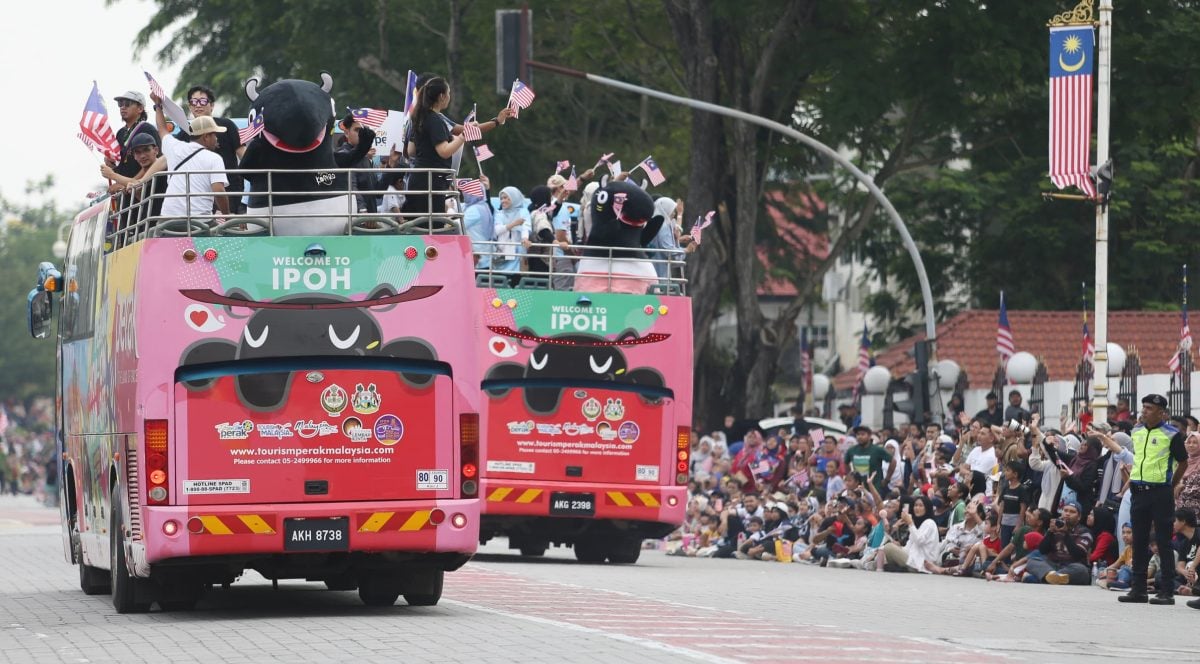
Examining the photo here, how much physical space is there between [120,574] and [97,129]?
4115 millimetres

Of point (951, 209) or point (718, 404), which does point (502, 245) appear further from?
point (951, 209)

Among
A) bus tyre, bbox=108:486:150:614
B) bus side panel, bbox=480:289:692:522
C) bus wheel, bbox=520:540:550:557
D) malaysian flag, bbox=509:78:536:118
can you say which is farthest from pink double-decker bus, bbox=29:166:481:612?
bus wheel, bbox=520:540:550:557

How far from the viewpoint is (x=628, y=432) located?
83.4 feet

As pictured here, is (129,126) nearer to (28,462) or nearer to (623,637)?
(623,637)

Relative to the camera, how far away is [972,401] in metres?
40.1

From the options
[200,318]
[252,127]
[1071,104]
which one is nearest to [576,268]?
[1071,104]

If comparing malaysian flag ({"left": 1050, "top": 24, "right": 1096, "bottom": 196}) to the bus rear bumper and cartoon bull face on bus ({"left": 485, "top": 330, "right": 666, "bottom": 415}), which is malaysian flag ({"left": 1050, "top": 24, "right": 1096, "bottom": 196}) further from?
the bus rear bumper

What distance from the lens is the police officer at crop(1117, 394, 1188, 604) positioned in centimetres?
2008

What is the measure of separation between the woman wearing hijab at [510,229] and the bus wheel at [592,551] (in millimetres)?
3898

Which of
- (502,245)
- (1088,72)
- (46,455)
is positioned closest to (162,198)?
(502,245)

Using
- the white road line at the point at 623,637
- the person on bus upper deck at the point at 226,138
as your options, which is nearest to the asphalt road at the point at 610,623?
the white road line at the point at 623,637

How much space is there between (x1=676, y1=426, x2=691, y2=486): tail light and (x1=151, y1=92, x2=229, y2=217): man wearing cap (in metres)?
9.62

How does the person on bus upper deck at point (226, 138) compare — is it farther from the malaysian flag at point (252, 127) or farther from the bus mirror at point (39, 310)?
the bus mirror at point (39, 310)

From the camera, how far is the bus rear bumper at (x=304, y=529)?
1548cm
